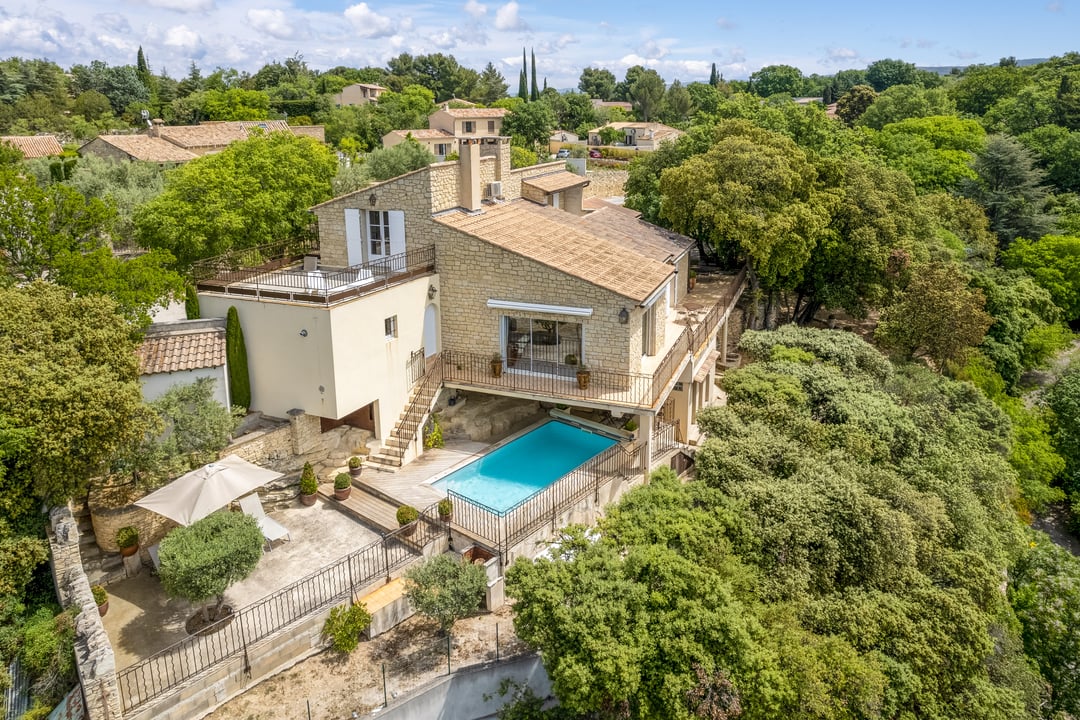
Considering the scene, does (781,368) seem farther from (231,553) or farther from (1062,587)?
(231,553)

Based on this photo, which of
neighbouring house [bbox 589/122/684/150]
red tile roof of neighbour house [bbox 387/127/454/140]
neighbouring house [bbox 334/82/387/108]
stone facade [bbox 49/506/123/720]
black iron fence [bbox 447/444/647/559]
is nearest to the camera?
stone facade [bbox 49/506/123/720]

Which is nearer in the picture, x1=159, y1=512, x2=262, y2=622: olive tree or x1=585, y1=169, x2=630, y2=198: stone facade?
x1=159, y1=512, x2=262, y2=622: olive tree

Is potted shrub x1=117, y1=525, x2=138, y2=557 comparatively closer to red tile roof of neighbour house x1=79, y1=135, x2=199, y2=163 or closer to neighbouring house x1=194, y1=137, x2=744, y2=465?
neighbouring house x1=194, y1=137, x2=744, y2=465

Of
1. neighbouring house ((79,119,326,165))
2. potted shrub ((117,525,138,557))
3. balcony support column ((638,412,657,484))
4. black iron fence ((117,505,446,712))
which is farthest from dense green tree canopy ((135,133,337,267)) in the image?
neighbouring house ((79,119,326,165))

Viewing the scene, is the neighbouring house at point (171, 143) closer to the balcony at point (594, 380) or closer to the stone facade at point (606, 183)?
the stone facade at point (606, 183)

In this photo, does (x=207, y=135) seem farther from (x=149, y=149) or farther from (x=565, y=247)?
(x=565, y=247)

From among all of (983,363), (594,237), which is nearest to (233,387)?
(594,237)
